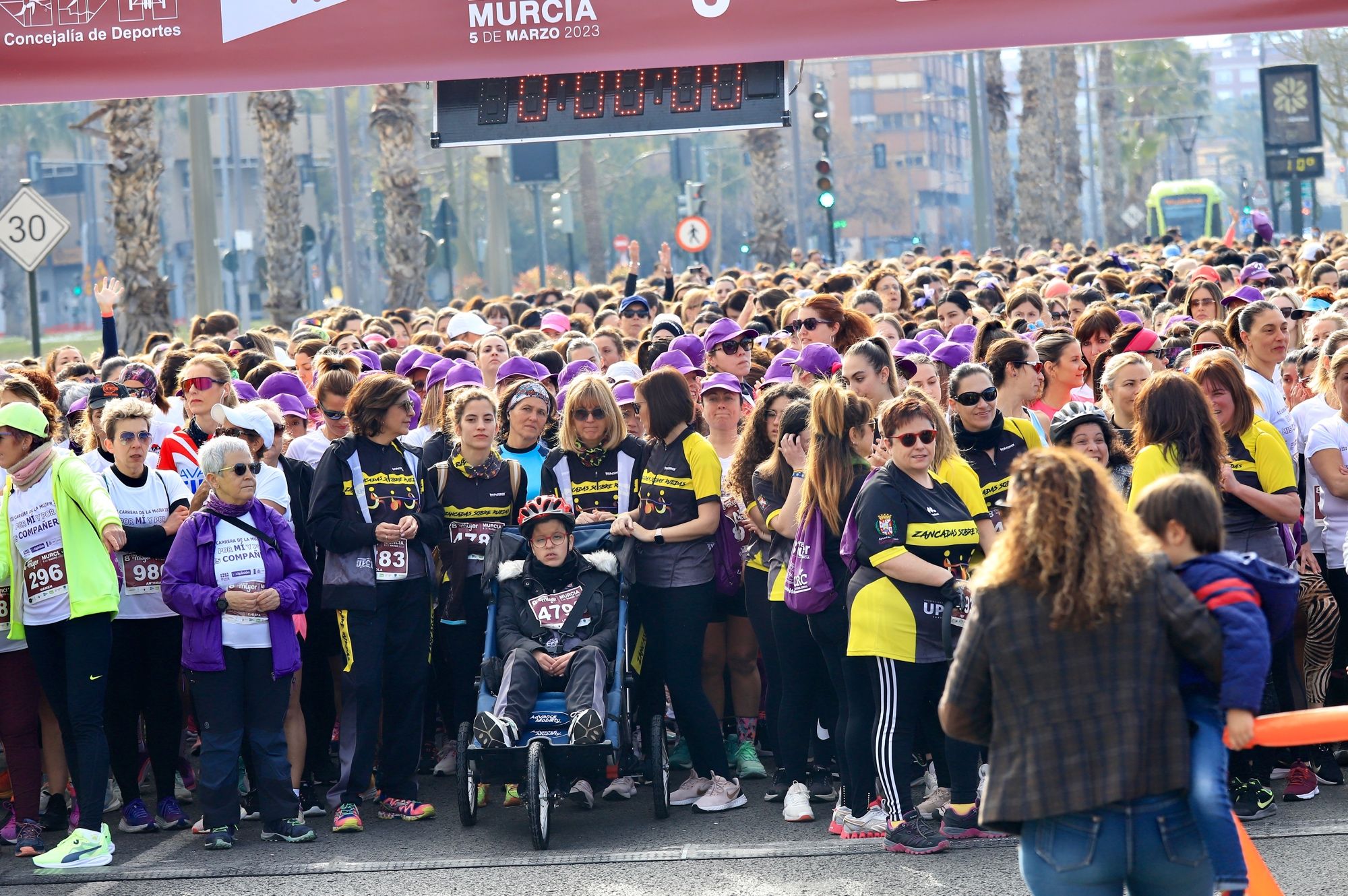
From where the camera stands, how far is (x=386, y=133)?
25.3 m

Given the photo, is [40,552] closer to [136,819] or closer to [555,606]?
[136,819]

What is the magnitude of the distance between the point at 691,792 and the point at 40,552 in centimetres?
307

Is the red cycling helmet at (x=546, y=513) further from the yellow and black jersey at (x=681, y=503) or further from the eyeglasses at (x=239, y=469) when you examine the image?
the eyeglasses at (x=239, y=469)

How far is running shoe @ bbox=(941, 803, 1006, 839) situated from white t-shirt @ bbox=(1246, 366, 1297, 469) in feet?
7.71

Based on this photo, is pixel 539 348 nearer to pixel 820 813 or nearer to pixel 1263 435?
pixel 820 813

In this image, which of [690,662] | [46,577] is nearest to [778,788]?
[690,662]

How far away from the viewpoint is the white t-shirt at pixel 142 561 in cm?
760

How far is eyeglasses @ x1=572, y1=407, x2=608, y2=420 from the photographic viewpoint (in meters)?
7.83

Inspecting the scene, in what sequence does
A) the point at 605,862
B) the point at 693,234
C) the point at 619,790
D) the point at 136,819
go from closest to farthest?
the point at 605,862 < the point at 136,819 < the point at 619,790 < the point at 693,234

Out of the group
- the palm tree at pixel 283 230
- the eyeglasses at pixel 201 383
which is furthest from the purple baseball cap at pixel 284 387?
the palm tree at pixel 283 230

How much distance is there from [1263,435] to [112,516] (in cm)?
476

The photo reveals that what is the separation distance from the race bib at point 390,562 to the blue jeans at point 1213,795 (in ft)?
14.1

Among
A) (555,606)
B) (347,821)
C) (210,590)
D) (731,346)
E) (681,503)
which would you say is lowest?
(347,821)

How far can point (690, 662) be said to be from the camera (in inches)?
302
